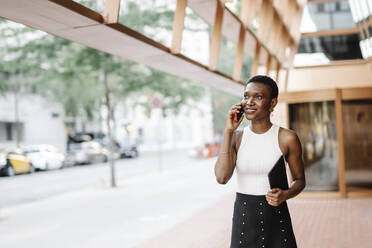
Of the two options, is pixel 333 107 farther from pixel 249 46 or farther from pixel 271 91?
pixel 271 91

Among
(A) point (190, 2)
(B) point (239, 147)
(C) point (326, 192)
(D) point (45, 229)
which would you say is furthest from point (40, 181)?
(B) point (239, 147)

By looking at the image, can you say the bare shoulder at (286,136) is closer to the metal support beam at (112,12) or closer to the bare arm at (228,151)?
the bare arm at (228,151)

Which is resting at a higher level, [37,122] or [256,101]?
[37,122]

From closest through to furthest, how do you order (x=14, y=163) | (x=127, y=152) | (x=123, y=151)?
1. (x=14, y=163)
2. (x=123, y=151)
3. (x=127, y=152)

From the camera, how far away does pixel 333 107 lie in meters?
10.2

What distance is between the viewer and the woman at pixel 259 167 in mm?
2264

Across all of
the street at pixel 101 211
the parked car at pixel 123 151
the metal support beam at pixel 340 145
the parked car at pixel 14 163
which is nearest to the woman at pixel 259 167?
the street at pixel 101 211

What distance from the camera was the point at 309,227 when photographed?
7.01m

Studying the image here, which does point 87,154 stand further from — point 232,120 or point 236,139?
point 232,120

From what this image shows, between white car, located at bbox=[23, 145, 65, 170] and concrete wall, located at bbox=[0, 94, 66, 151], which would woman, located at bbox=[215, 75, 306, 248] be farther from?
concrete wall, located at bbox=[0, 94, 66, 151]

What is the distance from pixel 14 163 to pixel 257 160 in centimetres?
2095

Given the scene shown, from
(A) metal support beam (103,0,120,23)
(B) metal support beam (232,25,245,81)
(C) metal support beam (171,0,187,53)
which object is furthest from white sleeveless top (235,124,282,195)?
(B) metal support beam (232,25,245,81)

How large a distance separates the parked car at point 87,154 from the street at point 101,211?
10.2 meters

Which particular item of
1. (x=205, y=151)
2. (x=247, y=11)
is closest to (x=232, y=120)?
(x=247, y=11)
